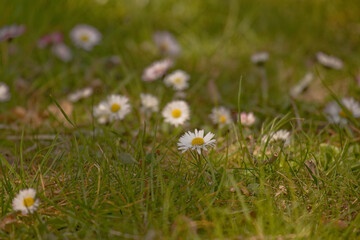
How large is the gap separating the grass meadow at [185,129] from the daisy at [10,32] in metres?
0.11

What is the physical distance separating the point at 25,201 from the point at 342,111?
155 centimetres

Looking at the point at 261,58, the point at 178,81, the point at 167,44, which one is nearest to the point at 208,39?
the point at 167,44

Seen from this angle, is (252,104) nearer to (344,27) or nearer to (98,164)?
(98,164)

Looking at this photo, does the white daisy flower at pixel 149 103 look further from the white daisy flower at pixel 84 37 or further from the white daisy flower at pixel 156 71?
the white daisy flower at pixel 84 37

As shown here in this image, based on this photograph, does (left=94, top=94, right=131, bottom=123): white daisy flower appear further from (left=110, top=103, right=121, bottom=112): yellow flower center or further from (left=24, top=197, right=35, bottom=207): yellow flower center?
(left=24, top=197, right=35, bottom=207): yellow flower center

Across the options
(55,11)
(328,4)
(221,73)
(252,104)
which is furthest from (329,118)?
(55,11)

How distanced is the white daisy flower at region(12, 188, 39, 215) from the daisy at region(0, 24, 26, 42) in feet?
5.17

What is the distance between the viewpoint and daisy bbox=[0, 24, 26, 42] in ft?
8.63

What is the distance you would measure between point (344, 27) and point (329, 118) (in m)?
1.91

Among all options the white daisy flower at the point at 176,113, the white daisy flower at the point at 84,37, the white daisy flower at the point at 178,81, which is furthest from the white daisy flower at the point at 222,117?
the white daisy flower at the point at 84,37

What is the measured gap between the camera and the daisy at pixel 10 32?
8.63ft

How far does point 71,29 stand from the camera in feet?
11.0

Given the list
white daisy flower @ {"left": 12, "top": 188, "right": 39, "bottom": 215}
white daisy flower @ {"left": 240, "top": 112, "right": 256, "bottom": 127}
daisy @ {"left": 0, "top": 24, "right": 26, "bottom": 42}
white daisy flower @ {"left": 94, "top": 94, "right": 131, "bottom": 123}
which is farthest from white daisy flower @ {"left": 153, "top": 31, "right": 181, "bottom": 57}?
white daisy flower @ {"left": 12, "top": 188, "right": 39, "bottom": 215}

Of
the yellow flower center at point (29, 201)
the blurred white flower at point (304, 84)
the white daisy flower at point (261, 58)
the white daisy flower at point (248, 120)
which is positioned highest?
the white daisy flower at point (261, 58)
